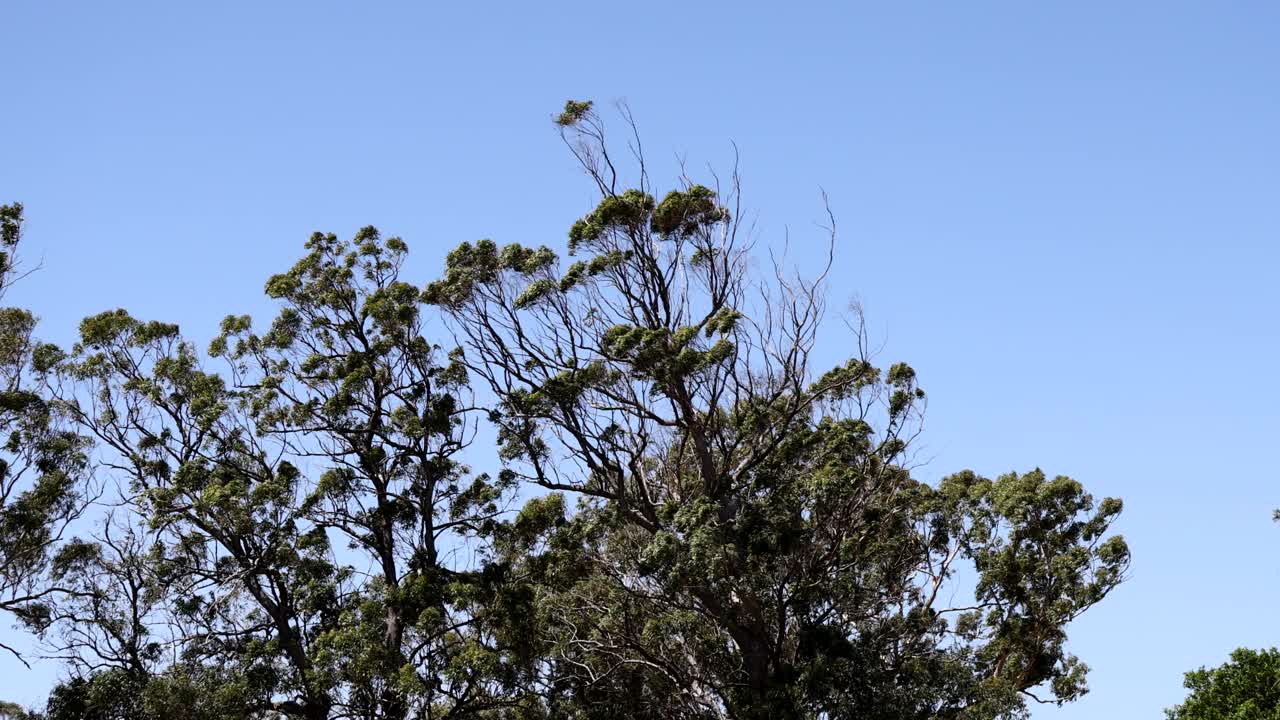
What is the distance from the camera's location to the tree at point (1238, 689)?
16.4 m

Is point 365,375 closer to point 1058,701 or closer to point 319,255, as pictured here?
point 319,255

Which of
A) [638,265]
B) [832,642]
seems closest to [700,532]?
[832,642]

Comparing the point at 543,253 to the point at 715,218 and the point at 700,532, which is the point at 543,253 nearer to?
the point at 715,218

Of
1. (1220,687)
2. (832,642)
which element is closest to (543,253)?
(832,642)

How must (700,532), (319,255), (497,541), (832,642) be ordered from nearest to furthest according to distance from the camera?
1. (700,532)
2. (832,642)
3. (497,541)
4. (319,255)

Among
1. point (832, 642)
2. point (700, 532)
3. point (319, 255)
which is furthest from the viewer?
point (319, 255)

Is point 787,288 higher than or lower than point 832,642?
higher

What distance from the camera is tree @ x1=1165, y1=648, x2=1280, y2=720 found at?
16391mm

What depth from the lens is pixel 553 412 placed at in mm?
18703

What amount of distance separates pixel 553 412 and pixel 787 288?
364cm

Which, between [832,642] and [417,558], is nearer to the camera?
[832,642]

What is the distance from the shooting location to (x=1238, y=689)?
1669 centimetres

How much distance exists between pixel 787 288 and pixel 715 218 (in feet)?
4.55

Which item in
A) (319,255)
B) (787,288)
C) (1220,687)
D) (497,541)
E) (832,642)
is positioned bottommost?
(1220,687)
